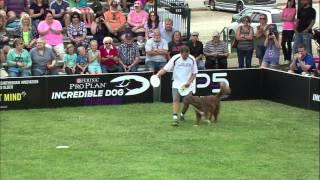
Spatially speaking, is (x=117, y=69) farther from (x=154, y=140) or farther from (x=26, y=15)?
(x=154, y=140)

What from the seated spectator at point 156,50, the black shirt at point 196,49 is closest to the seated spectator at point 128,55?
the seated spectator at point 156,50

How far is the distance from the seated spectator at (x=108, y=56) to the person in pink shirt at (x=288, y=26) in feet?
19.4

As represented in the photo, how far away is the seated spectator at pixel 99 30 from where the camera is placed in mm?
20188

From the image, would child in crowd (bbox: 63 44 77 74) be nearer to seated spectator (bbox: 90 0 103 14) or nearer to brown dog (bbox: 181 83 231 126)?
seated spectator (bbox: 90 0 103 14)

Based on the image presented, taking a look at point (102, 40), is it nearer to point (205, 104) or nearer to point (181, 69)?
point (181, 69)

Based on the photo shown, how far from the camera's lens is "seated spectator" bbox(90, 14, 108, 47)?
20.2 meters

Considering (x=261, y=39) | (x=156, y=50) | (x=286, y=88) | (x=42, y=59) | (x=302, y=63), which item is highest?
(x=261, y=39)

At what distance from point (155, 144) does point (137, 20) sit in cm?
774

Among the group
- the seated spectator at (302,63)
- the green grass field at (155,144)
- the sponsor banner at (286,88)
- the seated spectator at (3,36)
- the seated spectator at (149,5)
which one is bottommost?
the green grass field at (155,144)

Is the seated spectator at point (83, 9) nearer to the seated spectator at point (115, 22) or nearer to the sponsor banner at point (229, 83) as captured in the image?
the seated spectator at point (115, 22)

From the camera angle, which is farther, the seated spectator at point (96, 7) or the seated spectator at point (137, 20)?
the seated spectator at point (96, 7)

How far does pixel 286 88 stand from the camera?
18359 mm

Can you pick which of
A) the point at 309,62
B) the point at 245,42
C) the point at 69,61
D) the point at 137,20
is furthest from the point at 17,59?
the point at 309,62

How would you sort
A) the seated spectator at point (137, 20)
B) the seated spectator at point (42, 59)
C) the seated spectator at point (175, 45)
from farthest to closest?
1. the seated spectator at point (137, 20)
2. the seated spectator at point (175, 45)
3. the seated spectator at point (42, 59)
